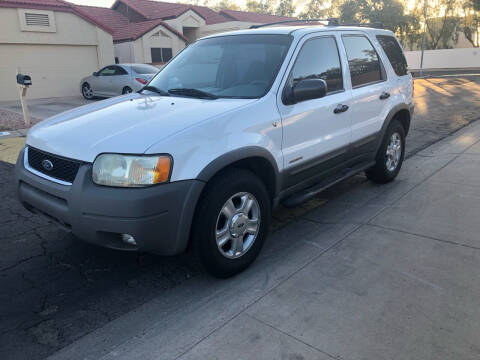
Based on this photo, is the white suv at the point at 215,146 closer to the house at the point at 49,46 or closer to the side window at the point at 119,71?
the side window at the point at 119,71

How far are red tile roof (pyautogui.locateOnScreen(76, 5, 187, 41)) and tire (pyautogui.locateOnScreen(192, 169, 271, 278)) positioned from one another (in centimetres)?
1968

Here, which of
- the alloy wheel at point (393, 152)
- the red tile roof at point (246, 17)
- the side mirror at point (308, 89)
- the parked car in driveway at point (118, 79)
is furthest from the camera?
the red tile roof at point (246, 17)

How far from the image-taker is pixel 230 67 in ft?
13.5

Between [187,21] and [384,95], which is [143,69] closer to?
[384,95]

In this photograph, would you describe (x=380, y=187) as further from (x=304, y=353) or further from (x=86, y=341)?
(x=86, y=341)

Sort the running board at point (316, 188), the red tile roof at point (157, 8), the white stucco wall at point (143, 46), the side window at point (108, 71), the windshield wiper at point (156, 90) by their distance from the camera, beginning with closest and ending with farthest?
the running board at point (316, 188), the windshield wiper at point (156, 90), the side window at point (108, 71), the white stucco wall at point (143, 46), the red tile roof at point (157, 8)

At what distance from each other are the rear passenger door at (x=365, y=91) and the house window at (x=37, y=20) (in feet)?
53.4

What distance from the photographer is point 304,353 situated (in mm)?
2584

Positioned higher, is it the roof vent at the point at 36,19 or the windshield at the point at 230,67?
the roof vent at the point at 36,19

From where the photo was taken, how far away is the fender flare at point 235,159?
301cm

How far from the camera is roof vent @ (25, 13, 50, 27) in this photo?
685 inches

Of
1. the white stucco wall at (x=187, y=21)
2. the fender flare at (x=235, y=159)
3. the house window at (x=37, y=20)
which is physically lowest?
the fender flare at (x=235, y=159)

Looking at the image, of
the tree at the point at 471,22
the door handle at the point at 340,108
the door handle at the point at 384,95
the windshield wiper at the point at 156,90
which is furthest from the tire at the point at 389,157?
the tree at the point at 471,22

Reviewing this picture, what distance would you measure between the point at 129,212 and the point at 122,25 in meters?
26.6
